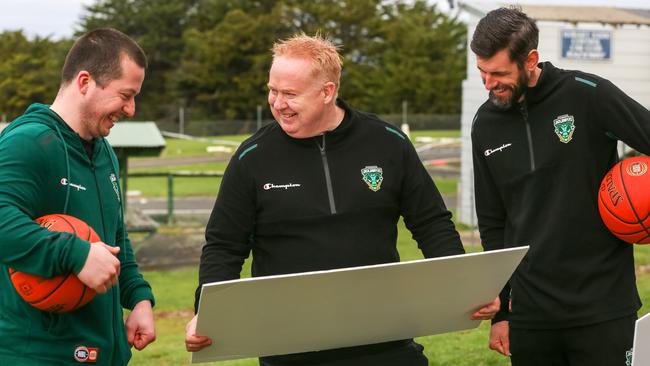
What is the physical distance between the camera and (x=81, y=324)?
3609 mm

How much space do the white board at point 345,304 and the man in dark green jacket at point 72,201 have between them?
46 centimetres

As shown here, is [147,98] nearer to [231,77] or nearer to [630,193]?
[231,77]

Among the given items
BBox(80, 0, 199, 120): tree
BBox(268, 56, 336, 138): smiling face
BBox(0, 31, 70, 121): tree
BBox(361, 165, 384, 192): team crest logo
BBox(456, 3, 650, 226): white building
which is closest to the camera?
BBox(268, 56, 336, 138): smiling face

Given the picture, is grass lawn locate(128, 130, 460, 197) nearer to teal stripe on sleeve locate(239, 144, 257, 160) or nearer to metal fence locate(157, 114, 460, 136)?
metal fence locate(157, 114, 460, 136)

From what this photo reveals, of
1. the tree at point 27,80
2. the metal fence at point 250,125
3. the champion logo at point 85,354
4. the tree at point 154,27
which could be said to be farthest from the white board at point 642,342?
the tree at point 154,27

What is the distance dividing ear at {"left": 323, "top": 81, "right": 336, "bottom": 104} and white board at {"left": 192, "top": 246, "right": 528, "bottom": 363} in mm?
886

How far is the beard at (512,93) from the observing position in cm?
414

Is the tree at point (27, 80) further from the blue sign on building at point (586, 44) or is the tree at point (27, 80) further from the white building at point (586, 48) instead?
the blue sign on building at point (586, 44)

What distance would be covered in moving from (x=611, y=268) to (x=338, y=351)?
1.25 metres

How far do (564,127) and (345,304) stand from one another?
1412 mm

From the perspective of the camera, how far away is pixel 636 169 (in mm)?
4055

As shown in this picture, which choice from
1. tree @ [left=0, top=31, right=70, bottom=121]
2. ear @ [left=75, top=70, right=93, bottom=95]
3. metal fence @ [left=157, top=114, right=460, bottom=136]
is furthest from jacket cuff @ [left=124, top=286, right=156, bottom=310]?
tree @ [left=0, top=31, right=70, bottom=121]

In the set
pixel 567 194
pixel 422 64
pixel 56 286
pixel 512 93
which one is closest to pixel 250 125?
pixel 422 64

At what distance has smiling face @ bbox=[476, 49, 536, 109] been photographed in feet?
13.5
